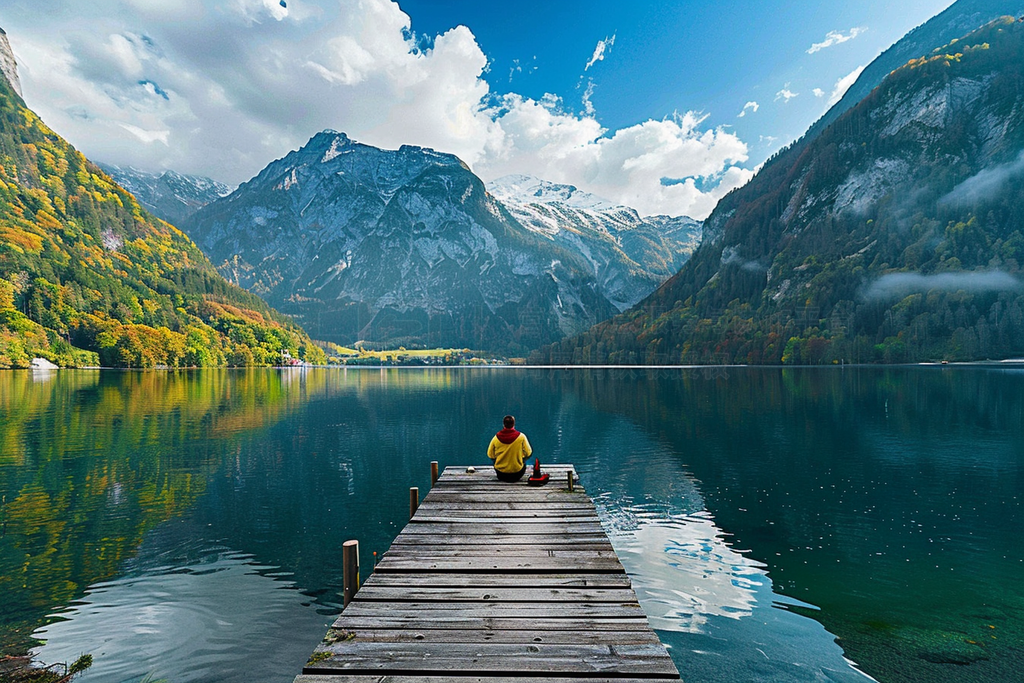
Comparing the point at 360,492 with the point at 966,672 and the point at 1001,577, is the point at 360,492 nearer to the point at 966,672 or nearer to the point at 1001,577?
the point at 966,672

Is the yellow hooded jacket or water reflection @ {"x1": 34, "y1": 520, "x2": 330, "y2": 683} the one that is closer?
water reflection @ {"x1": 34, "y1": 520, "x2": 330, "y2": 683}

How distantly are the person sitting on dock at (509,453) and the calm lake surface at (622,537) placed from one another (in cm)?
701

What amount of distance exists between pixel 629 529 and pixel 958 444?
45451 mm

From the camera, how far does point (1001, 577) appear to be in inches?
850

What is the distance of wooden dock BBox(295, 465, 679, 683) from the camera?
851 centimetres

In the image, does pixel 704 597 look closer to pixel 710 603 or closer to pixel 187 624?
pixel 710 603

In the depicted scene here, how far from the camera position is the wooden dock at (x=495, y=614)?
8.51 metres

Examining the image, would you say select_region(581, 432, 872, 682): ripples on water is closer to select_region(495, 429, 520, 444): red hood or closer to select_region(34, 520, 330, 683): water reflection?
select_region(495, 429, 520, 444): red hood

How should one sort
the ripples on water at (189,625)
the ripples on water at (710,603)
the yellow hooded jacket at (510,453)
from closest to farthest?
the ripples on water at (189,625) < the ripples on water at (710,603) < the yellow hooded jacket at (510,453)

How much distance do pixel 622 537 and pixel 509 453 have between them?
873 cm

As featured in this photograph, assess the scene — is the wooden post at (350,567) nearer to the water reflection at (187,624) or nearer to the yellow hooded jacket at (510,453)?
the water reflection at (187,624)

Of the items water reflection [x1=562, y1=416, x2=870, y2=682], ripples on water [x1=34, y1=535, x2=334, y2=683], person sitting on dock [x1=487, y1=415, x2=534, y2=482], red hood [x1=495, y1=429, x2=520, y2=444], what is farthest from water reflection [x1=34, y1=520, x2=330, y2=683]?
water reflection [x1=562, y1=416, x2=870, y2=682]

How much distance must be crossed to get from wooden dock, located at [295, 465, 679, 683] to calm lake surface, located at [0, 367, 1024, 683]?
5480mm

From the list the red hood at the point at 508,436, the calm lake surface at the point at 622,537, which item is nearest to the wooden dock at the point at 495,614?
the calm lake surface at the point at 622,537
